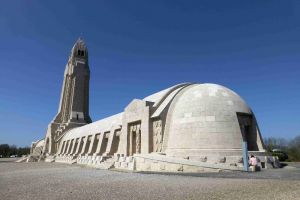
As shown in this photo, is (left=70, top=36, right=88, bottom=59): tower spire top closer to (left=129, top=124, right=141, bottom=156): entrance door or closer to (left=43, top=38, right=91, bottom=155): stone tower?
(left=43, top=38, right=91, bottom=155): stone tower

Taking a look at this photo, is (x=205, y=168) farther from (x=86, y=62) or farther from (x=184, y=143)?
(x=86, y=62)

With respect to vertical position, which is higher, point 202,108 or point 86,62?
point 86,62

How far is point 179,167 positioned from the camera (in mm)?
17469

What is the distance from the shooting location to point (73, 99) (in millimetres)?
69688

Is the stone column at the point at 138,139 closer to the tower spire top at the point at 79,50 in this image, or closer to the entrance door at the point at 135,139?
the entrance door at the point at 135,139

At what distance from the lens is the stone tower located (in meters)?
67.1

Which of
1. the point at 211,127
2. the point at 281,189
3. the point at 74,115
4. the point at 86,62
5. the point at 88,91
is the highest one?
the point at 86,62

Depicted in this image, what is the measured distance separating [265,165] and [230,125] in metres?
4.04

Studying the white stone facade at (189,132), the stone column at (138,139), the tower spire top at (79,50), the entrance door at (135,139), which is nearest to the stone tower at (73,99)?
the tower spire top at (79,50)

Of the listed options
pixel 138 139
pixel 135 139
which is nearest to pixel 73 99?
pixel 135 139

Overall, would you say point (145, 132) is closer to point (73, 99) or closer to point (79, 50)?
point (73, 99)

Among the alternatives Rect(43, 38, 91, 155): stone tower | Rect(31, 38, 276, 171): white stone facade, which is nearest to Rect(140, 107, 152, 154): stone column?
Rect(31, 38, 276, 171): white stone facade

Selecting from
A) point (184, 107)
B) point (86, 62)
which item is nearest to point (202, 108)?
point (184, 107)

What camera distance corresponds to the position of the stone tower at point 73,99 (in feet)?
220
